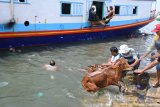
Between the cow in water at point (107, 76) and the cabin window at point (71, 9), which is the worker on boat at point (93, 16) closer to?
the cabin window at point (71, 9)

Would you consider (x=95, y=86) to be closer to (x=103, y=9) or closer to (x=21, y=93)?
(x=21, y=93)

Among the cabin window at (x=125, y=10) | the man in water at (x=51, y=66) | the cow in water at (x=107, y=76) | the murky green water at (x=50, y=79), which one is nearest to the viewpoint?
the cow in water at (x=107, y=76)

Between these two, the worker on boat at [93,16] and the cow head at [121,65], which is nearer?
the cow head at [121,65]

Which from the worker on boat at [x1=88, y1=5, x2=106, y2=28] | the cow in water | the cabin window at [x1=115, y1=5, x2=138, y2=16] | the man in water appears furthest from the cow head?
the cabin window at [x1=115, y1=5, x2=138, y2=16]

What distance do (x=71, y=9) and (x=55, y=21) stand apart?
4.16 feet

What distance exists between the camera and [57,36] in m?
14.4

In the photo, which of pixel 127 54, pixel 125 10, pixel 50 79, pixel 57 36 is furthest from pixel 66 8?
pixel 127 54

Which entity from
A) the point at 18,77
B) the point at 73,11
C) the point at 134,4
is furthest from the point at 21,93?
the point at 134,4

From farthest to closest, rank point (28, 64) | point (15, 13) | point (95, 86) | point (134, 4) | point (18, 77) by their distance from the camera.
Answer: point (134, 4) → point (15, 13) → point (28, 64) → point (18, 77) → point (95, 86)

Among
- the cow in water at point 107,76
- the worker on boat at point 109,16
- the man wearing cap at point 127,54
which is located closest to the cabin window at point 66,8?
the worker on boat at point 109,16

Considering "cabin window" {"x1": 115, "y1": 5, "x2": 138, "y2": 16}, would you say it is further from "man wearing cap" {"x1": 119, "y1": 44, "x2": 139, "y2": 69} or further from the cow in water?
the cow in water

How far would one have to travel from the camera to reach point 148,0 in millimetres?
19812

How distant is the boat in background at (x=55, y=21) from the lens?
12.5m

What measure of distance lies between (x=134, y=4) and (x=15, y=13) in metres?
9.24
